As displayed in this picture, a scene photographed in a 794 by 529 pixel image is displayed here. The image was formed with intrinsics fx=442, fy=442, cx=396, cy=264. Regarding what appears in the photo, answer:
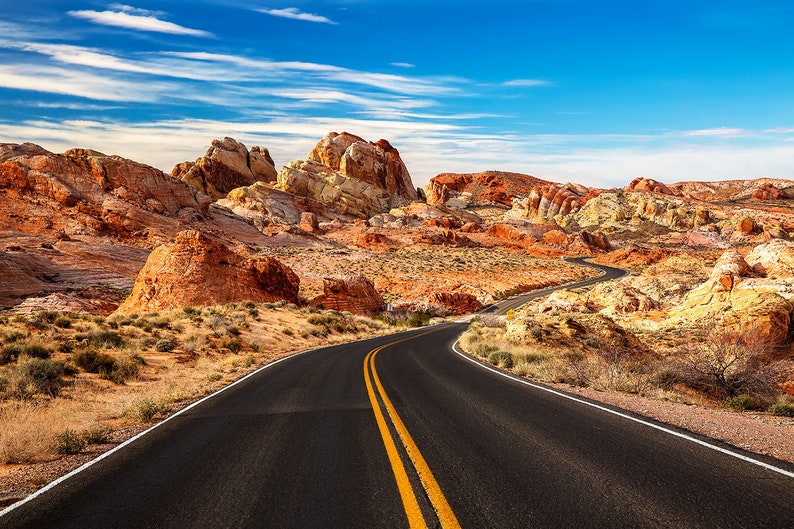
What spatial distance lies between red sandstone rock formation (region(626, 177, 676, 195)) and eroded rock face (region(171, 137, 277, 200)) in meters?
132

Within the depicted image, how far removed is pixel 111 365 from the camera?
47.1 ft

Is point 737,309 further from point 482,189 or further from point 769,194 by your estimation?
point 769,194

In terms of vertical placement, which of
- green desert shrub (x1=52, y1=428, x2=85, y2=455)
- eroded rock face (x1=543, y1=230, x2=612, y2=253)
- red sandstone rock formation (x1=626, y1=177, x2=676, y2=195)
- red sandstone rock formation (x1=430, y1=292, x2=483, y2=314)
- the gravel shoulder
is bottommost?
red sandstone rock formation (x1=430, y1=292, x2=483, y2=314)

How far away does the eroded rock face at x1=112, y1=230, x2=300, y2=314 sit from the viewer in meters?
29.8

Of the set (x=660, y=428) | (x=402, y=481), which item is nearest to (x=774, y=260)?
(x=660, y=428)

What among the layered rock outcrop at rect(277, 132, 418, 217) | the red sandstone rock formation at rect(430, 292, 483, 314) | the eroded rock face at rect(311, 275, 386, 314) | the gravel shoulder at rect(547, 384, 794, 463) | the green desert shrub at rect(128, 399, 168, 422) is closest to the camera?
the gravel shoulder at rect(547, 384, 794, 463)

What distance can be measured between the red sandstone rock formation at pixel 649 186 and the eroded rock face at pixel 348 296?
15418 centimetres

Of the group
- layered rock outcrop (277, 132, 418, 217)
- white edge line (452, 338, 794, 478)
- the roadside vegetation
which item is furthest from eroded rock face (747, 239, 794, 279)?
layered rock outcrop (277, 132, 418, 217)

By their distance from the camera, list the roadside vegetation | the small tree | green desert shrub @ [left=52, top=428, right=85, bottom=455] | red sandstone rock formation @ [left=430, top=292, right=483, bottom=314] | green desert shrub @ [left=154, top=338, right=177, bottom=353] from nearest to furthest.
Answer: green desert shrub @ [left=52, top=428, right=85, bottom=455], the roadside vegetation, the small tree, green desert shrub @ [left=154, top=338, right=177, bottom=353], red sandstone rock formation @ [left=430, top=292, right=483, bottom=314]

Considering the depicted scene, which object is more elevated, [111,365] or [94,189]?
[94,189]

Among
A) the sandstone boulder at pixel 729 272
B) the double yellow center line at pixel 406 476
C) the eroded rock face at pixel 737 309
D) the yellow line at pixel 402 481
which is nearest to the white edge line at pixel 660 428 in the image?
the double yellow center line at pixel 406 476

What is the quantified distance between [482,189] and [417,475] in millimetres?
185801

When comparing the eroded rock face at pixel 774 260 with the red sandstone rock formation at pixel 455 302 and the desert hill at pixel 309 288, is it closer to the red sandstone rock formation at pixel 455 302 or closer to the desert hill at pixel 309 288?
the desert hill at pixel 309 288

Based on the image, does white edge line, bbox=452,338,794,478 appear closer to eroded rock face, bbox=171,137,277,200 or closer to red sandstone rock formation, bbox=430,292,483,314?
red sandstone rock formation, bbox=430,292,483,314
